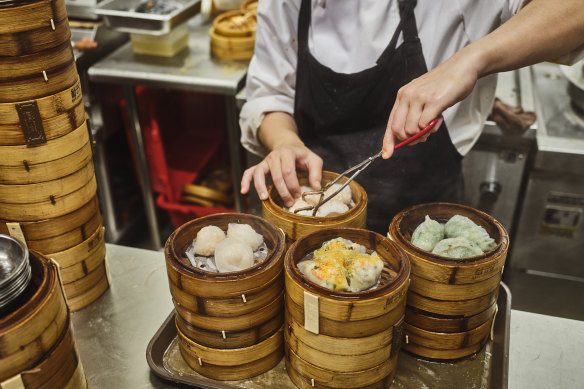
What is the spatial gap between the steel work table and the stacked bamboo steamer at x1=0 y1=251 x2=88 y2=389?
1961mm

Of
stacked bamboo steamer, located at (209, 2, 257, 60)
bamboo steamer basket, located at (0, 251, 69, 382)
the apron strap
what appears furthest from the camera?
stacked bamboo steamer, located at (209, 2, 257, 60)

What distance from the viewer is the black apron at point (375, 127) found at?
1.88 metres

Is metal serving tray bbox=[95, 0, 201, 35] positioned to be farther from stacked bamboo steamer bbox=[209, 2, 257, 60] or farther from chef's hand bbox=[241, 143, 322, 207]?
chef's hand bbox=[241, 143, 322, 207]

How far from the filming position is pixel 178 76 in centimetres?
305

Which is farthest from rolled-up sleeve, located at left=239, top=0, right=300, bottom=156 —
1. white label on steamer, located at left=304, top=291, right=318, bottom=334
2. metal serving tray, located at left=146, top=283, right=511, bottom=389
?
white label on steamer, located at left=304, top=291, right=318, bottom=334

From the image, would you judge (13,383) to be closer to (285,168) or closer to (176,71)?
(285,168)

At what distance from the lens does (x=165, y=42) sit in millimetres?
3254

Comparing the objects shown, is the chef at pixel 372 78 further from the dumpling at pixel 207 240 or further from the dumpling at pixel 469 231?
the dumpling at pixel 469 231

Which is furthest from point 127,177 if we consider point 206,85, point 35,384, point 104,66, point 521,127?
point 35,384

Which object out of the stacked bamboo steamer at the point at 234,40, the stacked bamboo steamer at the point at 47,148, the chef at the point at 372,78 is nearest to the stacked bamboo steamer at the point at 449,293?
the chef at the point at 372,78

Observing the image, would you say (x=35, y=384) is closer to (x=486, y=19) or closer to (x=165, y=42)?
(x=486, y=19)

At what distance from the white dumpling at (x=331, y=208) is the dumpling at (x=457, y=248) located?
30 cm

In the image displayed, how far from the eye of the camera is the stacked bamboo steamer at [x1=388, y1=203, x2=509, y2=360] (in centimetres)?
125

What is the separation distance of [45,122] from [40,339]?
592mm
